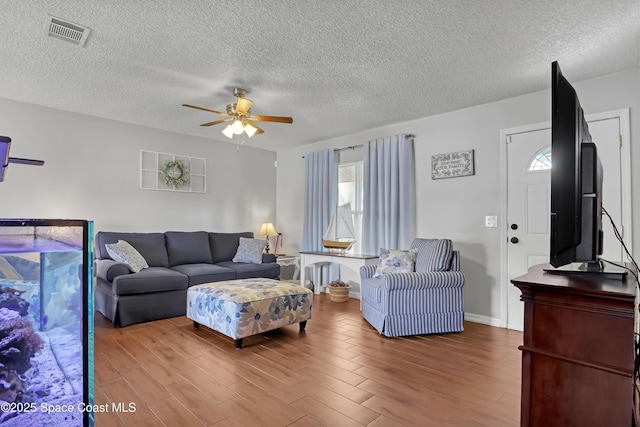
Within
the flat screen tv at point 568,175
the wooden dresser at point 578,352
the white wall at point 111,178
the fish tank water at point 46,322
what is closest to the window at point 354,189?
the white wall at point 111,178

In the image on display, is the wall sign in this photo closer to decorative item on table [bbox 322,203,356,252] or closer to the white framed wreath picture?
Answer: decorative item on table [bbox 322,203,356,252]

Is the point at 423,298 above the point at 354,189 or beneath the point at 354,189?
beneath

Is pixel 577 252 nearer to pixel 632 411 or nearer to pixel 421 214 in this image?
pixel 632 411

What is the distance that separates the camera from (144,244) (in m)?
4.29

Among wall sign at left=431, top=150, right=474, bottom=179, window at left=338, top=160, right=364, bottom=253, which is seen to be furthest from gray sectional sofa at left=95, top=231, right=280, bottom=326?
wall sign at left=431, top=150, right=474, bottom=179

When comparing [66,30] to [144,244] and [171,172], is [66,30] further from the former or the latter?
[171,172]

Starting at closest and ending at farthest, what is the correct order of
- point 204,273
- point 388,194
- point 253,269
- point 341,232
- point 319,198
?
point 204,273 → point 388,194 → point 253,269 → point 341,232 → point 319,198

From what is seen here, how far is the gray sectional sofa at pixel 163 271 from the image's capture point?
351cm

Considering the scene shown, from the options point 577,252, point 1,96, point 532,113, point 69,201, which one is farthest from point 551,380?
point 1,96

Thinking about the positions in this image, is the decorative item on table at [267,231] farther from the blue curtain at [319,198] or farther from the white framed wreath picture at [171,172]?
the white framed wreath picture at [171,172]

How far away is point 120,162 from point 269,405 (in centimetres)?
388

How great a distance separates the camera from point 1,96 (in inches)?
143

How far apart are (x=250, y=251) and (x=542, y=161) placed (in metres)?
3.77

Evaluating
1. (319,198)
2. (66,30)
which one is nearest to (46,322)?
(66,30)
